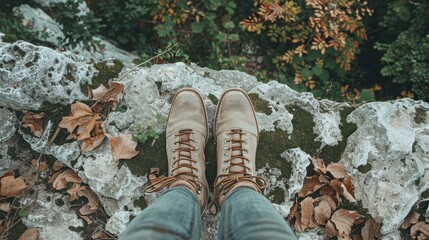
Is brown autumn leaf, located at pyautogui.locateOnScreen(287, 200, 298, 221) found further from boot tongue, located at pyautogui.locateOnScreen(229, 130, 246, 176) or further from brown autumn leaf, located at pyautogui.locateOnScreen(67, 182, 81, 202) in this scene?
brown autumn leaf, located at pyautogui.locateOnScreen(67, 182, 81, 202)

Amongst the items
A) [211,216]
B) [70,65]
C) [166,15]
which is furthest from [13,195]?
[166,15]

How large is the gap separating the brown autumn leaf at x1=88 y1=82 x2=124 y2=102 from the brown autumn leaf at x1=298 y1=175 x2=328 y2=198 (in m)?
1.24

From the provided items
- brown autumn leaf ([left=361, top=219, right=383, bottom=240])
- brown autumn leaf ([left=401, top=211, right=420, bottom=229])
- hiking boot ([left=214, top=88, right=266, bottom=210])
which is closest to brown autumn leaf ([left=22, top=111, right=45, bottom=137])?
hiking boot ([left=214, top=88, right=266, bottom=210])

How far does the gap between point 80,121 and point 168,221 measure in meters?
1.03

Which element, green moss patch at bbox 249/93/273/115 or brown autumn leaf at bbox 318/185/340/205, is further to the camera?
green moss patch at bbox 249/93/273/115

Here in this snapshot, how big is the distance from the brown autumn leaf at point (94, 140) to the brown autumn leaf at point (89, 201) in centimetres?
24

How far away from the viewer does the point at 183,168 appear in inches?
86.5

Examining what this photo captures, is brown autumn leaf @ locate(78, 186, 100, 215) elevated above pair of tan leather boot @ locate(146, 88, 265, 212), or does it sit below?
below

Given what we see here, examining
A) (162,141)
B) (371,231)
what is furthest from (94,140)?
(371,231)

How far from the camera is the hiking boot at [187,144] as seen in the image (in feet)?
6.98

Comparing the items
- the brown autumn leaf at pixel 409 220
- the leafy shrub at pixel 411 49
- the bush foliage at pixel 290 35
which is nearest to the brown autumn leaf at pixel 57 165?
the bush foliage at pixel 290 35

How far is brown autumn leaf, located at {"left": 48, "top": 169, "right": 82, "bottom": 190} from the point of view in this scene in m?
2.25

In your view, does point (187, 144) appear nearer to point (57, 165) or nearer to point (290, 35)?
point (57, 165)

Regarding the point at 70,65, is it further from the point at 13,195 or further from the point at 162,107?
the point at 13,195
